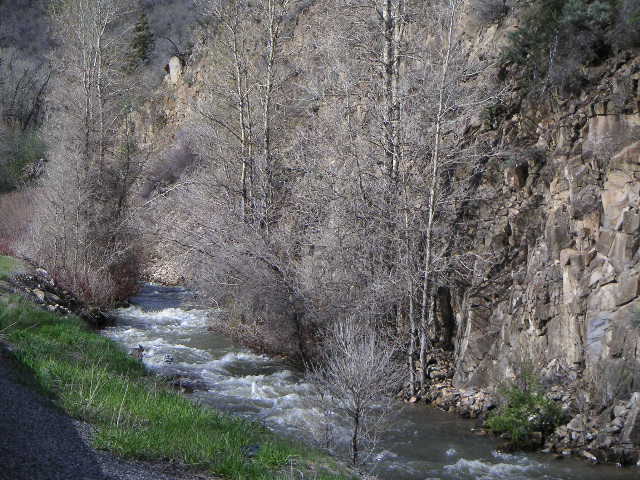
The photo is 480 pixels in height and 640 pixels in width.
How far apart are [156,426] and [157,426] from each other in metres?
0.01

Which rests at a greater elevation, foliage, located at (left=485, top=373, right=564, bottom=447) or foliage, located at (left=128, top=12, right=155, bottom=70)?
foliage, located at (left=128, top=12, right=155, bottom=70)

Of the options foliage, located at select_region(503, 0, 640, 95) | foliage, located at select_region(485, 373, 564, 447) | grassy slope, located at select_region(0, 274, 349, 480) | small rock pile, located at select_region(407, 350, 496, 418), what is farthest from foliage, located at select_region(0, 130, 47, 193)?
foliage, located at select_region(485, 373, 564, 447)

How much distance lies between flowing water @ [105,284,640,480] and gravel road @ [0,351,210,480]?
4.19 meters

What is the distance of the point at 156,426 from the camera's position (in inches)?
271

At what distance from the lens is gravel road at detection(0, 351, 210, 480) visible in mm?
4938

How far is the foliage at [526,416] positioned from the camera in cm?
1031

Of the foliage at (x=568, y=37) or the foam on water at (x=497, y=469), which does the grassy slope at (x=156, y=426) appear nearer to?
the foam on water at (x=497, y=469)

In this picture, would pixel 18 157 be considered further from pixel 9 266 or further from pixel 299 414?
pixel 299 414

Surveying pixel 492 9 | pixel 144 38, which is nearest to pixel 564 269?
pixel 492 9

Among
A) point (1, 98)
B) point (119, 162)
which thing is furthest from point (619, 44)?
point (1, 98)

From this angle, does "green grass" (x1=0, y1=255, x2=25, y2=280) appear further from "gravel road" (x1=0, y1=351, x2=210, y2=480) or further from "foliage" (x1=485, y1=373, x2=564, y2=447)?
"foliage" (x1=485, y1=373, x2=564, y2=447)

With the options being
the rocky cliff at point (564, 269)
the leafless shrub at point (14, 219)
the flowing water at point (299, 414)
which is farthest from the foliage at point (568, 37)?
the leafless shrub at point (14, 219)

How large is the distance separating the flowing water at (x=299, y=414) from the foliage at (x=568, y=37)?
7579 millimetres

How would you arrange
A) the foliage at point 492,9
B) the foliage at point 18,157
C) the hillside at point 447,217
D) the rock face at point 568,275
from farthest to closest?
the foliage at point 18,157, the foliage at point 492,9, the hillside at point 447,217, the rock face at point 568,275
